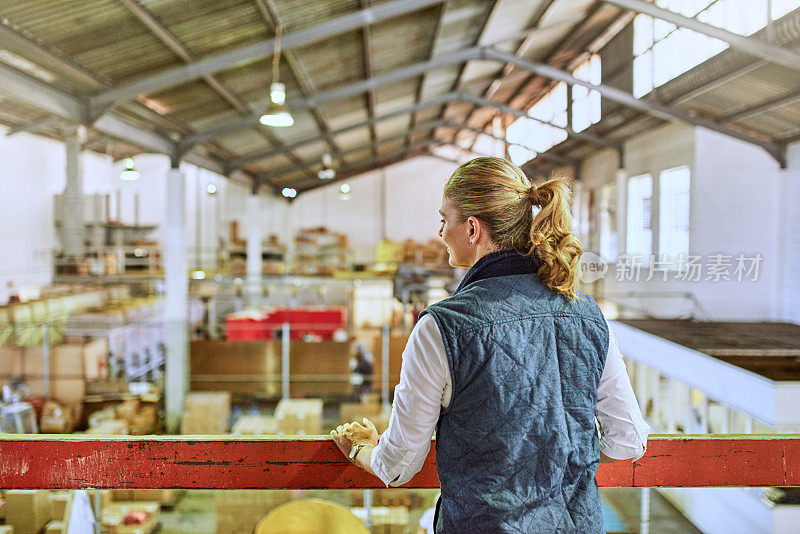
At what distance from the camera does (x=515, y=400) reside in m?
0.91

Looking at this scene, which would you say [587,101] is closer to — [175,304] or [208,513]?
[208,513]

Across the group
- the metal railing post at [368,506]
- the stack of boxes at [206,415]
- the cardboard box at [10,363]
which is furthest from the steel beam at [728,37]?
the cardboard box at [10,363]

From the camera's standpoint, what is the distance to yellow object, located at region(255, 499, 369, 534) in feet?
4.69

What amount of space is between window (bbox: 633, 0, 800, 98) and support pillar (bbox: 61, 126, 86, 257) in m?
9.39

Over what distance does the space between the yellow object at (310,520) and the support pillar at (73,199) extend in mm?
11064

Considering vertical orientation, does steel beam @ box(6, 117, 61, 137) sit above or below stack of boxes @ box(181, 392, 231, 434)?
above

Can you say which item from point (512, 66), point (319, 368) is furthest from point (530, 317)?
point (512, 66)

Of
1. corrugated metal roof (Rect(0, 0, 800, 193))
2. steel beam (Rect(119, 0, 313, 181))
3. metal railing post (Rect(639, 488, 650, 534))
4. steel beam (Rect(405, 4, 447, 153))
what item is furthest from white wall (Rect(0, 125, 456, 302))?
metal railing post (Rect(639, 488, 650, 534))

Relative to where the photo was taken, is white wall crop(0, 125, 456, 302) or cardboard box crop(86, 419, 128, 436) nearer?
cardboard box crop(86, 419, 128, 436)

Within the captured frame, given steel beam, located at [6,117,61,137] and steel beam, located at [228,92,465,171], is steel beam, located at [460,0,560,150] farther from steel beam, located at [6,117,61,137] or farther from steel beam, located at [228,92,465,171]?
steel beam, located at [6,117,61,137]

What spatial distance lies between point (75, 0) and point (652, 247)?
13.3ft

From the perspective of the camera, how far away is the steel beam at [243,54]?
225 inches

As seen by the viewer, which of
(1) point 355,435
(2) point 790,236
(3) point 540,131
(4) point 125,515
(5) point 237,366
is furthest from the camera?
(5) point 237,366

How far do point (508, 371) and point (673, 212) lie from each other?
3.88m
